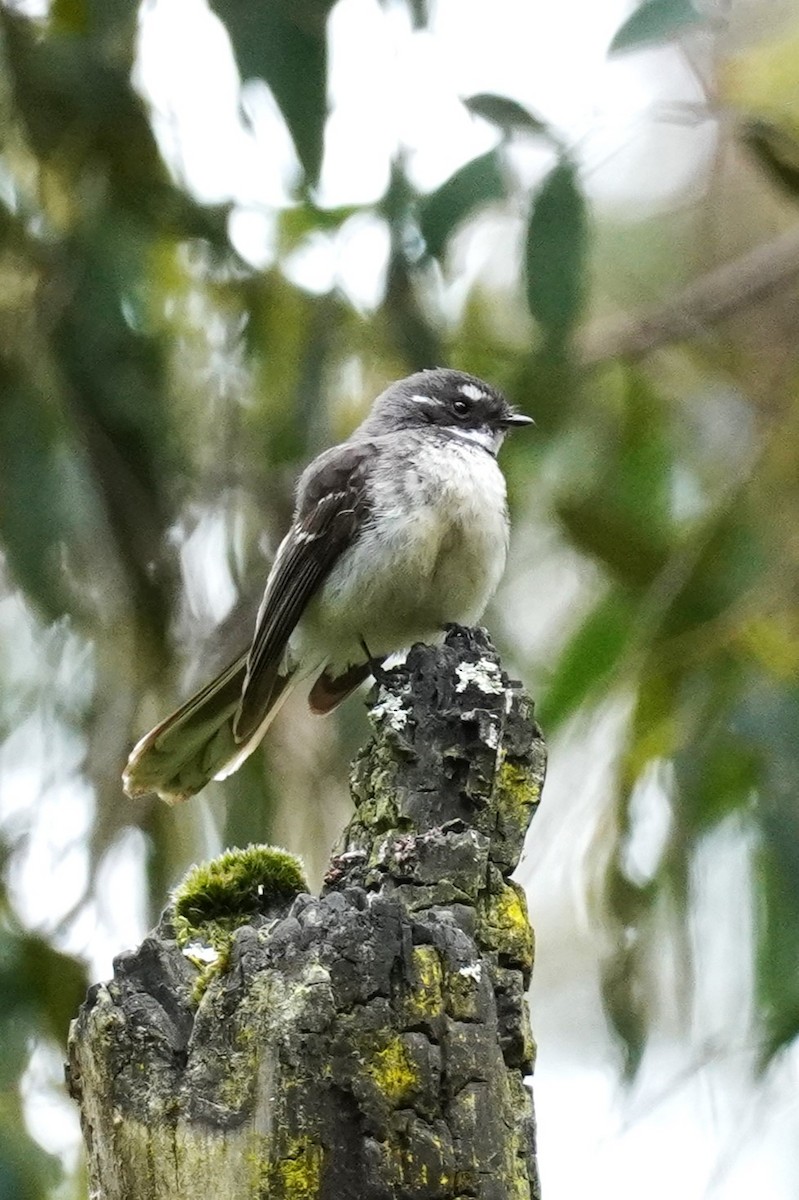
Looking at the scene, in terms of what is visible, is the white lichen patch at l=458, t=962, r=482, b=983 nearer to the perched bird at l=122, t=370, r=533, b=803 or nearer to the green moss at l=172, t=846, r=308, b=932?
the green moss at l=172, t=846, r=308, b=932

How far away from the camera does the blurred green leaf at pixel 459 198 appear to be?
431cm

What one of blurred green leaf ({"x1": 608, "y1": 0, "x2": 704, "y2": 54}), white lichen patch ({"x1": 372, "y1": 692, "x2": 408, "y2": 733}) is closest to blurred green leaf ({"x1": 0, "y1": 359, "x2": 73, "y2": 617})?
blurred green leaf ({"x1": 608, "y1": 0, "x2": 704, "y2": 54})

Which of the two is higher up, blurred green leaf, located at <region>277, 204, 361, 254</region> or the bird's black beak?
blurred green leaf, located at <region>277, 204, 361, 254</region>

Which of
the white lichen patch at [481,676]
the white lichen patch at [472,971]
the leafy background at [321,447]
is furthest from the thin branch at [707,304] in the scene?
the white lichen patch at [472,971]

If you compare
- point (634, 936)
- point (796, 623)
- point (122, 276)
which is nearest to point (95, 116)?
point (122, 276)

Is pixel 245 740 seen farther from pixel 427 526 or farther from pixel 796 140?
pixel 796 140

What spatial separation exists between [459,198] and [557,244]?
0.90 feet

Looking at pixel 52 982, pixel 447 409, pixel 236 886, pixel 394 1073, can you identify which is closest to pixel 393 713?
pixel 236 886

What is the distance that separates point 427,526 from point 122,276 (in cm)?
110

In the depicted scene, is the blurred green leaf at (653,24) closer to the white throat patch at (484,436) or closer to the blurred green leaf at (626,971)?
the white throat patch at (484,436)

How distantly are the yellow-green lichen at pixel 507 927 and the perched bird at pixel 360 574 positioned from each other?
7.32ft

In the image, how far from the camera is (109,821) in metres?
4.83

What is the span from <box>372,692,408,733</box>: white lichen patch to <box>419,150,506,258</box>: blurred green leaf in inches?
74.3

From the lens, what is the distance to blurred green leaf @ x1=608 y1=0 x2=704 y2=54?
390 cm
